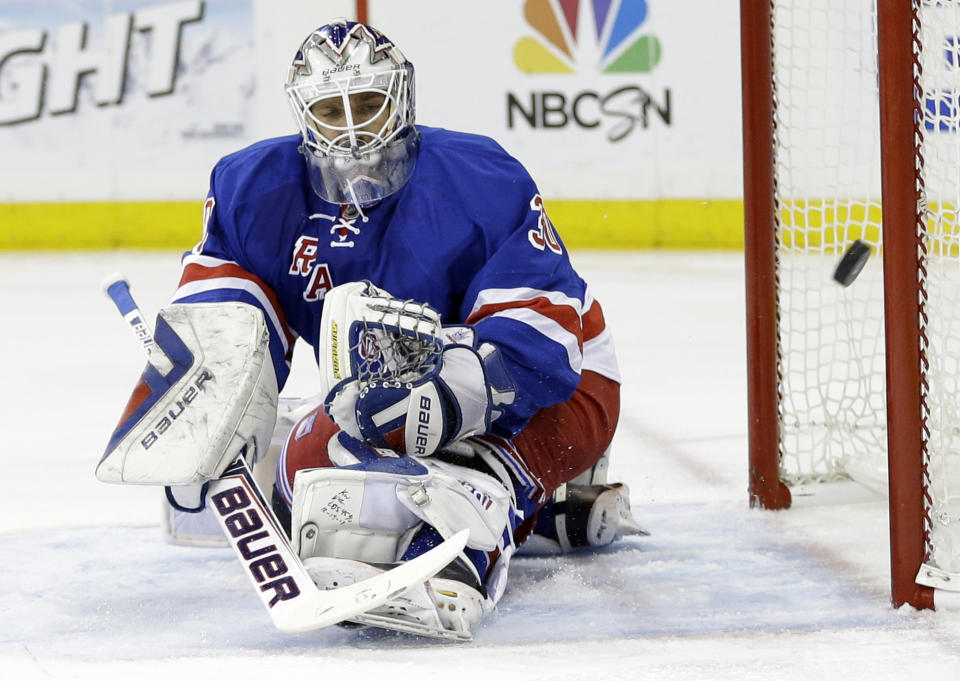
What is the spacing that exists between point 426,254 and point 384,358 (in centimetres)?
22

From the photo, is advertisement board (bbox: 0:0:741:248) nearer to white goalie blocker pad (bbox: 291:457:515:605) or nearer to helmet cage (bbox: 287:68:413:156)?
helmet cage (bbox: 287:68:413:156)

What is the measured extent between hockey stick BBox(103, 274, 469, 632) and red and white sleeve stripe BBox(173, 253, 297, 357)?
18 cm

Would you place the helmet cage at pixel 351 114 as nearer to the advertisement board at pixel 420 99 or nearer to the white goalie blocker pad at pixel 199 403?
the white goalie blocker pad at pixel 199 403


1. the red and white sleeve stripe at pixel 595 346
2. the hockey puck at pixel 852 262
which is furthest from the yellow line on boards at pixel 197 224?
the red and white sleeve stripe at pixel 595 346

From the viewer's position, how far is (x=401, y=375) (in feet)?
5.83

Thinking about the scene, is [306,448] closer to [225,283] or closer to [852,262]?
[225,283]

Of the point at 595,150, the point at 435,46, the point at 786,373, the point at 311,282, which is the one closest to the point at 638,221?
the point at 595,150

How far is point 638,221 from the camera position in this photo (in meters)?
6.75

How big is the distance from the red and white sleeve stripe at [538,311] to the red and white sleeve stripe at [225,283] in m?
0.32

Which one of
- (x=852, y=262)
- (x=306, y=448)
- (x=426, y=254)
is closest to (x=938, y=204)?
(x=852, y=262)

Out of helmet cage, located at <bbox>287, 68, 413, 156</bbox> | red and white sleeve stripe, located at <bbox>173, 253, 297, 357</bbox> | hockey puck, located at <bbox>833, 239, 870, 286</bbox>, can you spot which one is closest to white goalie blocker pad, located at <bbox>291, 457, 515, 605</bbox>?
red and white sleeve stripe, located at <bbox>173, 253, 297, 357</bbox>

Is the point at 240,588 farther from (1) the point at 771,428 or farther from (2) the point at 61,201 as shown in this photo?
(2) the point at 61,201

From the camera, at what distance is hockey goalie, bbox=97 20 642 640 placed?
1763 millimetres

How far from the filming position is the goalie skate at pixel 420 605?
5.52ft
